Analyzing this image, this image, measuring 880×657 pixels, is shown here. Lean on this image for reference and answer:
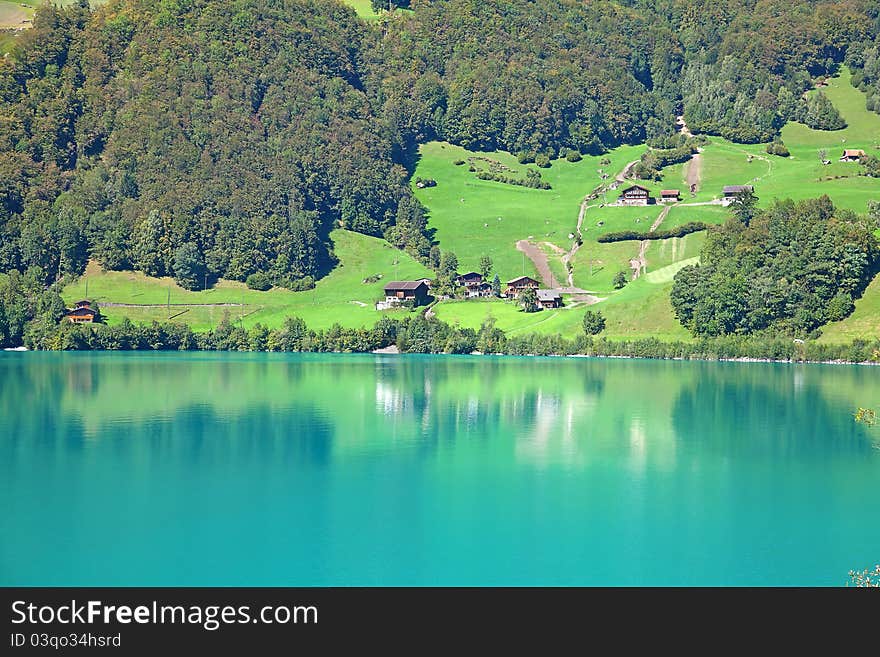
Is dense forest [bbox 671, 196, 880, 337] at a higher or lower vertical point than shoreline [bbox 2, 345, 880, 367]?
higher

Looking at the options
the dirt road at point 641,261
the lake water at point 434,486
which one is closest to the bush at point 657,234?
the dirt road at point 641,261

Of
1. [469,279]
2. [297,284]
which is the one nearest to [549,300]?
[469,279]

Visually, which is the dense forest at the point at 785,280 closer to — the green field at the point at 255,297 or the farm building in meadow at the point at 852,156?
the green field at the point at 255,297

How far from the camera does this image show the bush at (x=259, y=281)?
176m

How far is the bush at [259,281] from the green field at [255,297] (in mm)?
1138

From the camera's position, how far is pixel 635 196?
195875mm

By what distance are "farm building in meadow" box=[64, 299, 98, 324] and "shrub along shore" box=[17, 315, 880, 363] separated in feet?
12.1

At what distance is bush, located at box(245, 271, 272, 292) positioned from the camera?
176000mm

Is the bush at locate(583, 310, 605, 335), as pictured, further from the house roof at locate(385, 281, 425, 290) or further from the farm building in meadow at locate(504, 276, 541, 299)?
the house roof at locate(385, 281, 425, 290)

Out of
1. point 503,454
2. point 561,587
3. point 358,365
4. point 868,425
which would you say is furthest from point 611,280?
point 561,587

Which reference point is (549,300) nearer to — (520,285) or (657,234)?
(520,285)

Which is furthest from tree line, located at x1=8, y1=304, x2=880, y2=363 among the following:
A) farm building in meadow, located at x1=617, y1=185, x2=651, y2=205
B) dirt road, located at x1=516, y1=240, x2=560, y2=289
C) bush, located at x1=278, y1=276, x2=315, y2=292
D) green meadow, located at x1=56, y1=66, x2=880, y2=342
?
farm building in meadow, located at x1=617, y1=185, x2=651, y2=205
